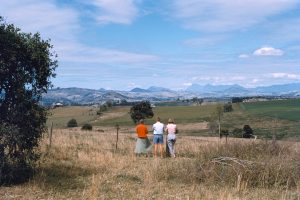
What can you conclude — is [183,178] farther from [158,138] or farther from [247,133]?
[247,133]

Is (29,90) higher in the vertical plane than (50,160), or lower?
higher

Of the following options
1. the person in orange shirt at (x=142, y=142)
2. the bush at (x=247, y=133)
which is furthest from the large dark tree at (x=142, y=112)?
the person in orange shirt at (x=142, y=142)

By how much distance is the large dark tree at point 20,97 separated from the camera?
1159 cm

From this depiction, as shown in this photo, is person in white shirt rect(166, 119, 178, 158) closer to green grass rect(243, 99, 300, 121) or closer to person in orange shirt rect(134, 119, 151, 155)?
person in orange shirt rect(134, 119, 151, 155)

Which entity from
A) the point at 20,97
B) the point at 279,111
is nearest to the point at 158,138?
the point at 20,97

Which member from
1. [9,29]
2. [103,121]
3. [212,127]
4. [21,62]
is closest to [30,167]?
[21,62]

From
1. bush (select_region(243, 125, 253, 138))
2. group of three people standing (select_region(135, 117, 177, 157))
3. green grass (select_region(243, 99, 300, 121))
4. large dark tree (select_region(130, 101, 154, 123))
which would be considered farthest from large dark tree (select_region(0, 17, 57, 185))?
large dark tree (select_region(130, 101, 154, 123))

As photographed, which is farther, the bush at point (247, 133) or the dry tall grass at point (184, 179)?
the bush at point (247, 133)

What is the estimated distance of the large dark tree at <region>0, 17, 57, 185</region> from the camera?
11.6 meters

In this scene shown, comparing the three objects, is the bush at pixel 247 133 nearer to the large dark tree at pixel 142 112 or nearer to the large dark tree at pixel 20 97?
the large dark tree at pixel 20 97

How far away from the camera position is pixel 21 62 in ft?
39.3

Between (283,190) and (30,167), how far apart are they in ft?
20.4

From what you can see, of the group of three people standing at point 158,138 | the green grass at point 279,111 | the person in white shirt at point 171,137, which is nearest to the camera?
the person in white shirt at point 171,137

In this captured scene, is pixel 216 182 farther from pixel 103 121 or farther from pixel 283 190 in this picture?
pixel 103 121
